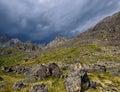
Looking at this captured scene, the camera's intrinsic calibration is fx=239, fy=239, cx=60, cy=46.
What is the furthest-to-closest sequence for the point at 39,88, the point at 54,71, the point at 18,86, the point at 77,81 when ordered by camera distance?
the point at 54,71
the point at 18,86
the point at 77,81
the point at 39,88

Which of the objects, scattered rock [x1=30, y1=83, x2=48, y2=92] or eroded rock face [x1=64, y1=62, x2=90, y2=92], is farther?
scattered rock [x1=30, y1=83, x2=48, y2=92]

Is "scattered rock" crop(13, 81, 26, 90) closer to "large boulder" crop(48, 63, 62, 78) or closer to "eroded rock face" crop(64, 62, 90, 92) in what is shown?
"large boulder" crop(48, 63, 62, 78)

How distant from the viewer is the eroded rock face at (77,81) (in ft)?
506

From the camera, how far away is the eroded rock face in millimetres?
154125

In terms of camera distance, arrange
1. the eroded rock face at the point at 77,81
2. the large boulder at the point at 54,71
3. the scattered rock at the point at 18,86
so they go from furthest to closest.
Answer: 1. the large boulder at the point at 54,71
2. the scattered rock at the point at 18,86
3. the eroded rock face at the point at 77,81

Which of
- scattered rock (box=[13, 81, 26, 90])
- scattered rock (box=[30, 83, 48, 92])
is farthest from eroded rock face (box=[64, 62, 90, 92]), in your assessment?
scattered rock (box=[13, 81, 26, 90])

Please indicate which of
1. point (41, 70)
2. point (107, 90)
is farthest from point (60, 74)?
point (107, 90)

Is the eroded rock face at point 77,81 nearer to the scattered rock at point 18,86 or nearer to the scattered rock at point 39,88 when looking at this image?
the scattered rock at point 39,88

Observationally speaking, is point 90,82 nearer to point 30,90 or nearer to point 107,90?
point 107,90

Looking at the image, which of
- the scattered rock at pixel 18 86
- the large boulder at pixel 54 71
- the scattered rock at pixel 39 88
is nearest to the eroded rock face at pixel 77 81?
the scattered rock at pixel 39 88

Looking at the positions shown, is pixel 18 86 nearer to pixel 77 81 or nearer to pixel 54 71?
pixel 54 71

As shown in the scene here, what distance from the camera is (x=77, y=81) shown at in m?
158

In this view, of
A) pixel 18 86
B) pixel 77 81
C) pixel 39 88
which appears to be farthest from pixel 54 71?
pixel 39 88

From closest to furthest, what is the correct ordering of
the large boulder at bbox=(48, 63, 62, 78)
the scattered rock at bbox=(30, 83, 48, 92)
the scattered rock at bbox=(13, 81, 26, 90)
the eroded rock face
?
the eroded rock face → the scattered rock at bbox=(30, 83, 48, 92) → the scattered rock at bbox=(13, 81, 26, 90) → the large boulder at bbox=(48, 63, 62, 78)
